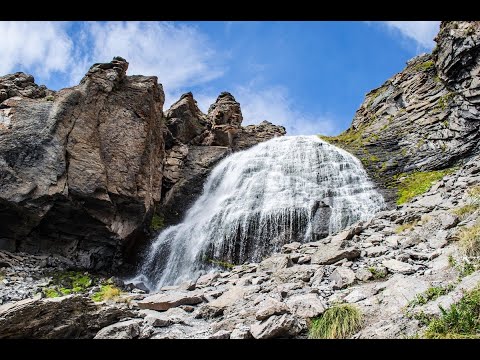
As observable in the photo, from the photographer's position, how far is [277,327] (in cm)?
646

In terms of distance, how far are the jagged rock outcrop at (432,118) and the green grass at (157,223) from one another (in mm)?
15552

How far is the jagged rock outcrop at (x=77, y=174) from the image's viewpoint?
1822 cm

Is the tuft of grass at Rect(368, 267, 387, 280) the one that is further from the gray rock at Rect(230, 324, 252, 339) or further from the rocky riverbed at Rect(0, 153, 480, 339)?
the gray rock at Rect(230, 324, 252, 339)

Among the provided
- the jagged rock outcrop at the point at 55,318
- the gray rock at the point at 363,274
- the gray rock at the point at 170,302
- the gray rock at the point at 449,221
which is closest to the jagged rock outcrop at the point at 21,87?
the gray rock at the point at 170,302

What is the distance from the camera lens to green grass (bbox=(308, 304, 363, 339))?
6.38 meters

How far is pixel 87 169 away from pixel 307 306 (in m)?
16.7

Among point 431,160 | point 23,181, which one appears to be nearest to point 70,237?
point 23,181

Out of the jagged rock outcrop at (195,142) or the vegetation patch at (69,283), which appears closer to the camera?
the vegetation patch at (69,283)

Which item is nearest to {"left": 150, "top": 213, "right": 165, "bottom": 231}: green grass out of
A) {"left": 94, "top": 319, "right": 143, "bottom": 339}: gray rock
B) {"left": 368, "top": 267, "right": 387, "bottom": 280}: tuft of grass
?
{"left": 94, "top": 319, "right": 143, "bottom": 339}: gray rock

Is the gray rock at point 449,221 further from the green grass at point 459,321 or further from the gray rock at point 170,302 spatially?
the gray rock at point 170,302

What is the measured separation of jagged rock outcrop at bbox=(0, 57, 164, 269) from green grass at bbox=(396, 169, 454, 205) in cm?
1639

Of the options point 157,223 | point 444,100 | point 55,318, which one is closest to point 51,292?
point 55,318

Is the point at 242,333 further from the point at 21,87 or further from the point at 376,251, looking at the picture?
the point at 21,87

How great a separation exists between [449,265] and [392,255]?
119 inches
